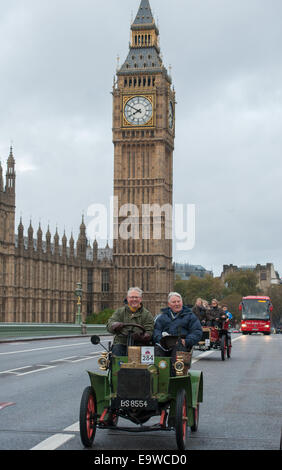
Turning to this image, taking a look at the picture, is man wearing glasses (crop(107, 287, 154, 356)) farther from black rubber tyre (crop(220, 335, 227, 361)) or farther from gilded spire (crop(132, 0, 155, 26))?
gilded spire (crop(132, 0, 155, 26))

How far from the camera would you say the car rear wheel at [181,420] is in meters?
7.45

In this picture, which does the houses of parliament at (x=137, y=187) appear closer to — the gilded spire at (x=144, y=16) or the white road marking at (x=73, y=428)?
the gilded spire at (x=144, y=16)

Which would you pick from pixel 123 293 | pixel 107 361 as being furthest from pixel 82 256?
pixel 107 361

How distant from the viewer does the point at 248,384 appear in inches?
561

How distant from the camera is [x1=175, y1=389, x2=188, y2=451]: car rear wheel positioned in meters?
7.45

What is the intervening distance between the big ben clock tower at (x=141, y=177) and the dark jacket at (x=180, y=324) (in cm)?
8539

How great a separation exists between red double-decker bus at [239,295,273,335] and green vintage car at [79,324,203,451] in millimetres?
50297

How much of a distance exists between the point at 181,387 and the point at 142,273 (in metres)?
87.4

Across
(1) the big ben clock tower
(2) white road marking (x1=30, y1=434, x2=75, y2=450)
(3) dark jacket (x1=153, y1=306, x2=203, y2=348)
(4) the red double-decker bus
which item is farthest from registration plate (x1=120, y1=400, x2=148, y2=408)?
(1) the big ben clock tower

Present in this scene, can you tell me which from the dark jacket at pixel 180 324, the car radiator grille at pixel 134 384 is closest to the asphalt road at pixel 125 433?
the car radiator grille at pixel 134 384

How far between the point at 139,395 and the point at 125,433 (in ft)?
4.01

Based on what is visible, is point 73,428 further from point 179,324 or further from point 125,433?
point 179,324

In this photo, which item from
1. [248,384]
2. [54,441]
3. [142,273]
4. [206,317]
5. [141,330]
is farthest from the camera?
[142,273]
